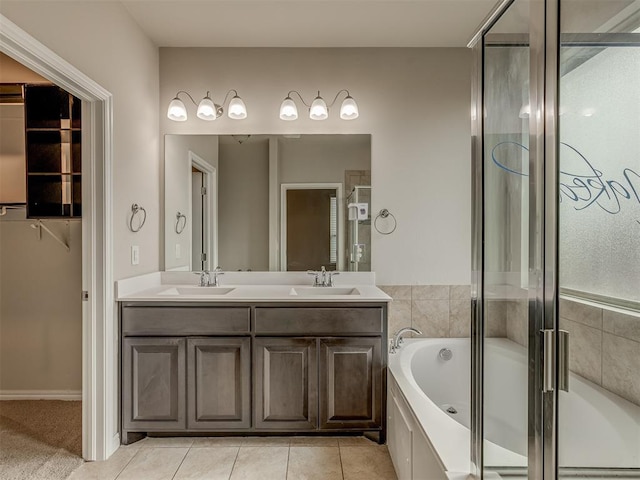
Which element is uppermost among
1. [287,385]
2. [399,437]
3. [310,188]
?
[310,188]

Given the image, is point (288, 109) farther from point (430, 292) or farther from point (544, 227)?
point (544, 227)

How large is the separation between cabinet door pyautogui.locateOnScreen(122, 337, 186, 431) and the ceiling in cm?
197

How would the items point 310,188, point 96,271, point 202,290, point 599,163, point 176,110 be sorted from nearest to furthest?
point 599,163
point 96,271
point 202,290
point 176,110
point 310,188

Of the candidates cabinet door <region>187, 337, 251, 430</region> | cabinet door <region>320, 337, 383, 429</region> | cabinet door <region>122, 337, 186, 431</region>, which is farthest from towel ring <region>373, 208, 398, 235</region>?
cabinet door <region>122, 337, 186, 431</region>

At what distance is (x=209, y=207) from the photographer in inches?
118

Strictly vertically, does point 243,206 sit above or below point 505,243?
above

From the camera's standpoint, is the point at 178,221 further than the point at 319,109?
Yes

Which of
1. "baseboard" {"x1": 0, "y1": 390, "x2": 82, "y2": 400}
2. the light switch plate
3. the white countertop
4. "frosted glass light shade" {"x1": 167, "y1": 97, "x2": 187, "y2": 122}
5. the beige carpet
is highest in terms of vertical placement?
"frosted glass light shade" {"x1": 167, "y1": 97, "x2": 187, "y2": 122}

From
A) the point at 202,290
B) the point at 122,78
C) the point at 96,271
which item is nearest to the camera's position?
the point at 96,271

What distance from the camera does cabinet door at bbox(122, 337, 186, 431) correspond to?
7.69 feet

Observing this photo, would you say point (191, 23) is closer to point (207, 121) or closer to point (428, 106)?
point (207, 121)

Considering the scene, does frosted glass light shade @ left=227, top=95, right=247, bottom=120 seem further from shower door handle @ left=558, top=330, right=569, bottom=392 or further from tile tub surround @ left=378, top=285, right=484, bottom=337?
shower door handle @ left=558, top=330, right=569, bottom=392

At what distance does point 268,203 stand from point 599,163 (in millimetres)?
2301

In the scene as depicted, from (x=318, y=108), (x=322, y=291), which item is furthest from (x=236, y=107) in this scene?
(x=322, y=291)
